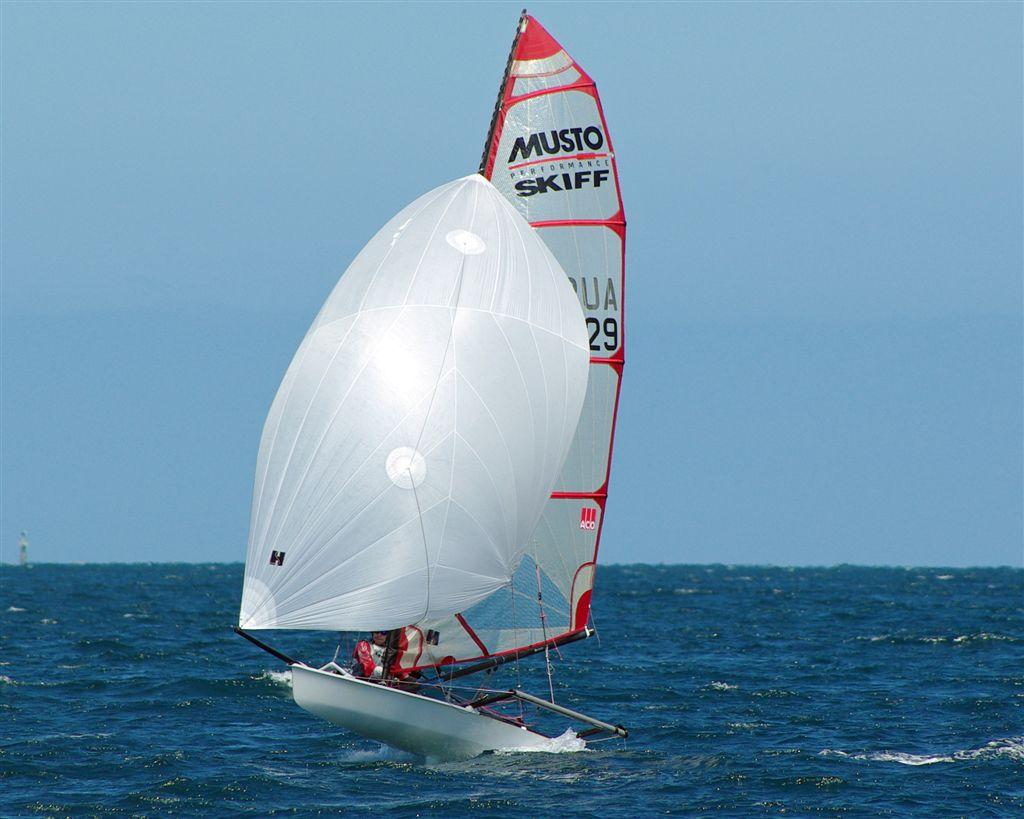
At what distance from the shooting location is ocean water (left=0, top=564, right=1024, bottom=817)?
2114cm

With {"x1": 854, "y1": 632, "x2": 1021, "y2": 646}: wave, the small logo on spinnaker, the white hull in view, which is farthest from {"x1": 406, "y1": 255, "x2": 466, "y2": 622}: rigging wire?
{"x1": 854, "y1": 632, "x2": 1021, "y2": 646}: wave

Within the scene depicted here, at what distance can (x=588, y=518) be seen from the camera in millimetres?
24922

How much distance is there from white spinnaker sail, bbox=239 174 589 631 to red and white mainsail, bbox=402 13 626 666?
1905mm

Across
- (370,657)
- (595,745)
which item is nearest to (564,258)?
(370,657)

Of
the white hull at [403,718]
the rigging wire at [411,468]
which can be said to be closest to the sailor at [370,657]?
the white hull at [403,718]

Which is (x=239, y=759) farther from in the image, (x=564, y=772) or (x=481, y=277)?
(x=481, y=277)

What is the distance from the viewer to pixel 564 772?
74.9 ft

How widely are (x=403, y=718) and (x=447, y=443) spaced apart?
12.9 ft

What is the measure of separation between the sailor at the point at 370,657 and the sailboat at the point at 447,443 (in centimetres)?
15

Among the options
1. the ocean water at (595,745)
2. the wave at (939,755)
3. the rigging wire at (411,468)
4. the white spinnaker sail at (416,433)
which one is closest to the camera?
the white spinnaker sail at (416,433)

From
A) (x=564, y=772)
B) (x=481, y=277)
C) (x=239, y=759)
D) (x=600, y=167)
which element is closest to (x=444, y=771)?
(x=564, y=772)

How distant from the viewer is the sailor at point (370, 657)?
22.2m

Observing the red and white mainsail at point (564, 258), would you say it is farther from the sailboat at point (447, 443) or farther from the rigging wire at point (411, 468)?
the rigging wire at point (411, 468)

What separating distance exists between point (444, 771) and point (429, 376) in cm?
579
